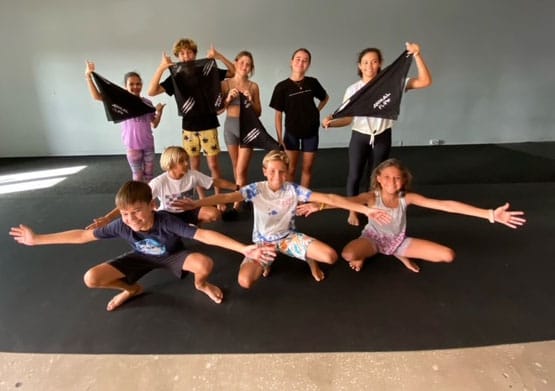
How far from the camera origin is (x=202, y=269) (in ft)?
6.51

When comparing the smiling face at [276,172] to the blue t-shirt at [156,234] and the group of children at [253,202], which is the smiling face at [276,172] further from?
the blue t-shirt at [156,234]

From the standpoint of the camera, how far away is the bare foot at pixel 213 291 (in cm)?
205

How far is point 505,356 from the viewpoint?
1.62m

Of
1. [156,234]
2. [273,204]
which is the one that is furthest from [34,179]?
[273,204]

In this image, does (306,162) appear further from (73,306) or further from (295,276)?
(73,306)

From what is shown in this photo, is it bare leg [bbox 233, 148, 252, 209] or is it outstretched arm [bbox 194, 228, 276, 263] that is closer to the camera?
outstretched arm [bbox 194, 228, 276, 263]

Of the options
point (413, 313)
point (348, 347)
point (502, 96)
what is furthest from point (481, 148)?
point (348, 347)

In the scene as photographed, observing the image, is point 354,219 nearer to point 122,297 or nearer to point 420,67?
point 420,67

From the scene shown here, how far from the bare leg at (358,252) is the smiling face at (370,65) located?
1.34 meters

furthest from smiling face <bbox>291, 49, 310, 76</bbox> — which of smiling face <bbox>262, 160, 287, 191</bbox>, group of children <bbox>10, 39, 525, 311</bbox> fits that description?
smiling face <bbox>262, 160, 287, 191</bbox>

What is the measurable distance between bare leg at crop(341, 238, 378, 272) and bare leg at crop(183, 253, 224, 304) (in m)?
0.87

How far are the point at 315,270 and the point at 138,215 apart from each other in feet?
3.79

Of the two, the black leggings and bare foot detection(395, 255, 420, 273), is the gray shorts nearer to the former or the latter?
the black leggings

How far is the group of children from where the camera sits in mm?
1894
